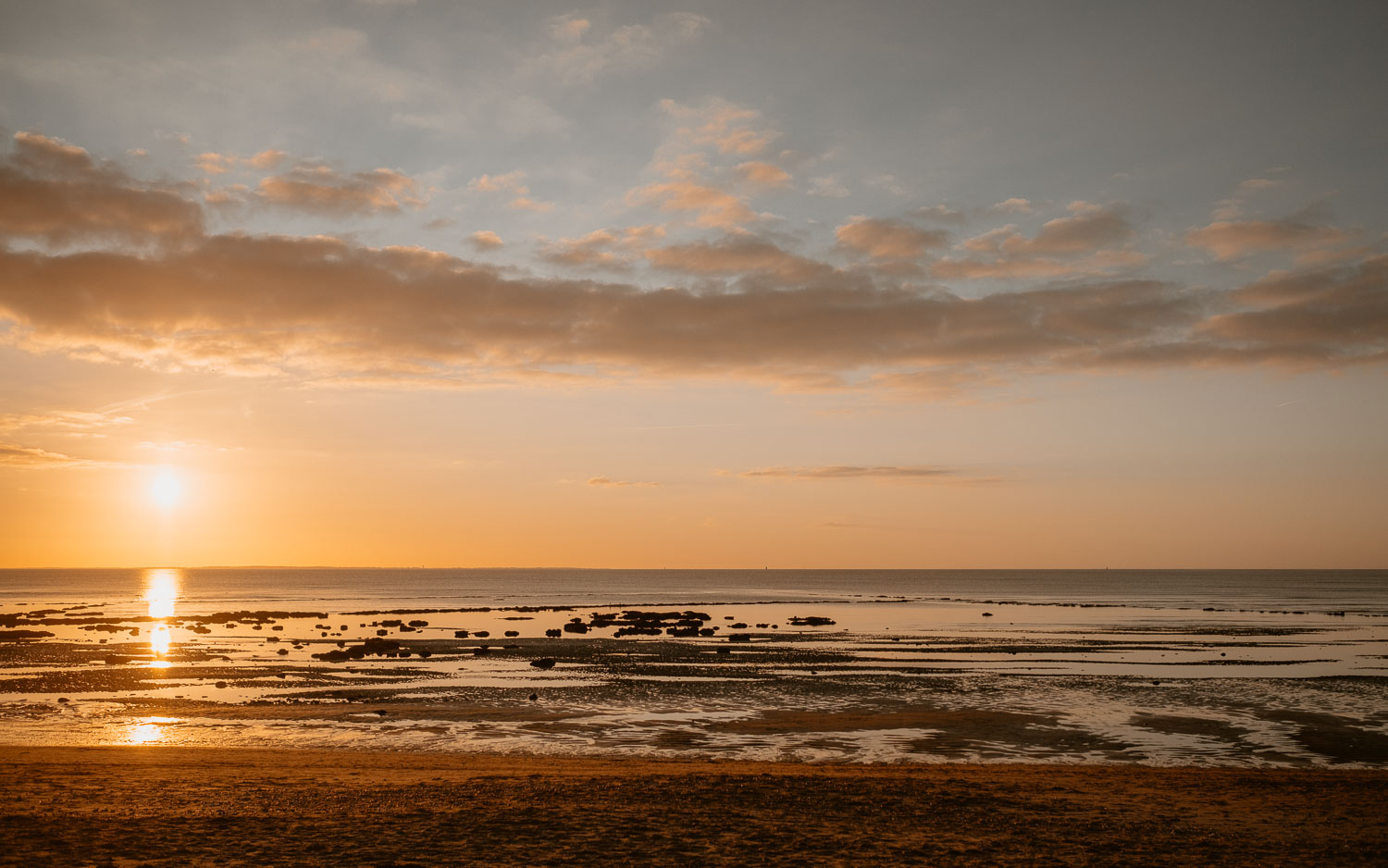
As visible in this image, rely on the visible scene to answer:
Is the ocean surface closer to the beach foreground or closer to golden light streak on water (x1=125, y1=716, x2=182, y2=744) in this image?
golden light streak on water (x1=125, y1=716, x2=182, y2=744)

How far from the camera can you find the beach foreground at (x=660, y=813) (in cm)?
1476

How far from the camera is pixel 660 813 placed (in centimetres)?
1759

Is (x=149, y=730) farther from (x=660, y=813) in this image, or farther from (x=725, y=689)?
(x=725, y=689)

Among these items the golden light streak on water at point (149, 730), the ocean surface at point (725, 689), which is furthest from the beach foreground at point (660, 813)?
the ocean surface at point (725, 689)

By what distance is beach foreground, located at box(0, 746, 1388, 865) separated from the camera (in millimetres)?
14758

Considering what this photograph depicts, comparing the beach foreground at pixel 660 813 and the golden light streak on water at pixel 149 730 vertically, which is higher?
the beach foreground at pixel 660 813

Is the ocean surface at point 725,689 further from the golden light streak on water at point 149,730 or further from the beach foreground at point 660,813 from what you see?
the beach foreground at point 660,813

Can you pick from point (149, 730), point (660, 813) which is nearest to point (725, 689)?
point (149, 730)

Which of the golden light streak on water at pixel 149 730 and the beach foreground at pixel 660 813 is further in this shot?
the golden light streak on water at pixel 149 730

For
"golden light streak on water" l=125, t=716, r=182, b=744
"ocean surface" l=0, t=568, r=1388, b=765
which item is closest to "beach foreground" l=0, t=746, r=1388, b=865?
"golden light streak on water" l=125, t=716, r=182, b=744

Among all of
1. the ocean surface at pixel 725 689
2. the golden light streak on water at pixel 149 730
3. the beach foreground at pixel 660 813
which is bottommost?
the ocean surface at pixel 725 689

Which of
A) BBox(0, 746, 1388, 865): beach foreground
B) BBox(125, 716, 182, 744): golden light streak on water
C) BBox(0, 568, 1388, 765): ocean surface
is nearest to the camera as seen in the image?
BBox(0, 746, 1388, 865): beach foreground

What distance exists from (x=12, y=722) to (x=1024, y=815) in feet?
109

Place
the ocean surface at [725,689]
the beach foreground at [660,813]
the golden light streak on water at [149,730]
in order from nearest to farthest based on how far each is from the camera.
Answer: the beach foreground at [660,813]
the golden light streak on water at [149,730]
the ocean surface at [725,689]
